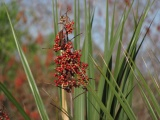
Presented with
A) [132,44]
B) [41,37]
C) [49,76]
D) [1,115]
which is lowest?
[1,115]

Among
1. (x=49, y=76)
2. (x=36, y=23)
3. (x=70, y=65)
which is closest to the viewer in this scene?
(x=70, y=65)

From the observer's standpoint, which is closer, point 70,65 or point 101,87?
point 70,65

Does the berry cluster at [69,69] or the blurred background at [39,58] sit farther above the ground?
the blurred background at [39,58]

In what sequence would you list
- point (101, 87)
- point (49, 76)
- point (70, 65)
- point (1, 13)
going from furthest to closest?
1. point (1, 13)
2. point (49, 76)
3. point (101, 87)
4. point (70, 65)

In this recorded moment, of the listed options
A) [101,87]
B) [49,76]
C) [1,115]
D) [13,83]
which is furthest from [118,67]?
[13,83]

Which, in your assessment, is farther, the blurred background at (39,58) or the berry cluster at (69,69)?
the blurred background at (39,58)

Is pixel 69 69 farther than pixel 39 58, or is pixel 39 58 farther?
pixel 39 58

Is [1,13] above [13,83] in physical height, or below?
above

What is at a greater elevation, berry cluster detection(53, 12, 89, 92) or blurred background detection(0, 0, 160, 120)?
blurred background detection(0, 0, 160, 120)

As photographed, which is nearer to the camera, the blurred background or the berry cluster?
the berry cluster

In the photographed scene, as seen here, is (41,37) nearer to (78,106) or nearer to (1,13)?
(1,13)
